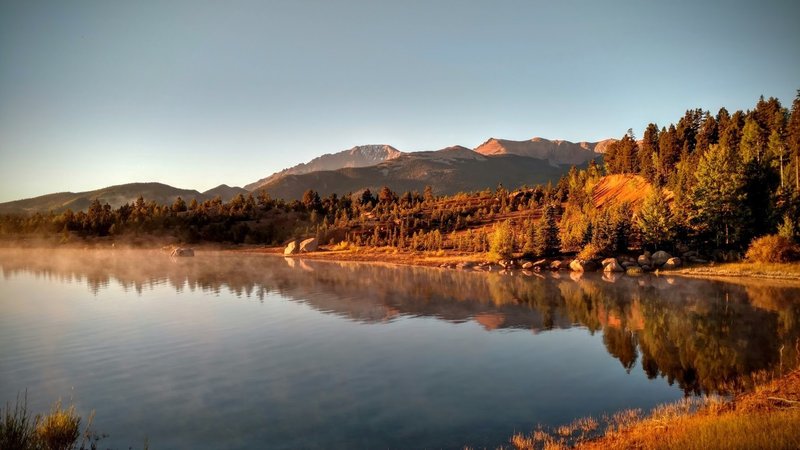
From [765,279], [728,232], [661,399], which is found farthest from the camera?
[728,232]

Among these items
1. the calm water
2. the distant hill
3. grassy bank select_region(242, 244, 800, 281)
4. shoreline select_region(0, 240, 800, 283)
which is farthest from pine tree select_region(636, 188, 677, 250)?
the distant hill

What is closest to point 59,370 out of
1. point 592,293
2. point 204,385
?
point 204,385

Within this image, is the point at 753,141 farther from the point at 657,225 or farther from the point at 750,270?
the point at 750,270

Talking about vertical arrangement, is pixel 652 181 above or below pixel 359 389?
above

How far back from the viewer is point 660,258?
7675 centimetres

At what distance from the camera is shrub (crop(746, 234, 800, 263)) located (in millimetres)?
63750

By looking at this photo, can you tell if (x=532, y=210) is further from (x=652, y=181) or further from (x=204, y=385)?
(x=204, y=385)

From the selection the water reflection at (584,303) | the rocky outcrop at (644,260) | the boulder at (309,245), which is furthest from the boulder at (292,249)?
the rocky outcrop at (644,260)

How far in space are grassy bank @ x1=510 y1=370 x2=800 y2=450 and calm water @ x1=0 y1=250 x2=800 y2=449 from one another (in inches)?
61.8

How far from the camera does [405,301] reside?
54.1m

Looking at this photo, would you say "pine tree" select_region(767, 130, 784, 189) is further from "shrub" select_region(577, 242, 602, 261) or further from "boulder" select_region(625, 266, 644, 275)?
"shrub" select_region(577, 242, 602, 261)

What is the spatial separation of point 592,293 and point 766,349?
26721 millimetres

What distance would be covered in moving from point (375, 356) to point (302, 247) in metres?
103

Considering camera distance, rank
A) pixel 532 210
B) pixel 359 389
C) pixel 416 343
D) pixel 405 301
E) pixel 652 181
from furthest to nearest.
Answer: pixel 532 210 < pixel 652 181 < pixel 405 301 < pixel 416 343 < pixel 359 389
